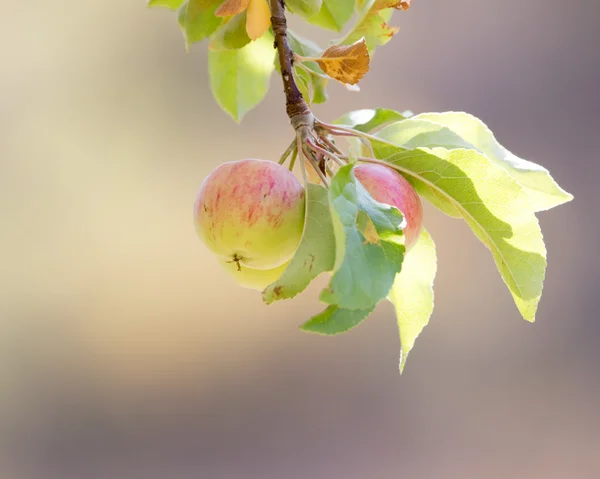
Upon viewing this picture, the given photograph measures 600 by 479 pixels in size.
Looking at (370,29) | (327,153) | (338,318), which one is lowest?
(338,318)

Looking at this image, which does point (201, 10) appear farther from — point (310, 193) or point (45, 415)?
point (45, 415)

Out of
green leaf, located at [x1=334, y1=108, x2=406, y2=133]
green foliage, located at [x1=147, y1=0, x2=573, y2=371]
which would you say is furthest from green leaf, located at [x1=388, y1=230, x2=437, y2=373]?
green leaf, located at [x1=334, y1=108, x2=406, y2=133]

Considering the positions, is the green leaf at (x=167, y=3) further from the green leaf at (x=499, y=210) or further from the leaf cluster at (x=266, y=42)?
the green leaf at (x=499, y=210)

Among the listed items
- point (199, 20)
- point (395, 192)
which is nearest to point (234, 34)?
point (199, 20)

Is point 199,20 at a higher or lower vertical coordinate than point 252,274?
higher

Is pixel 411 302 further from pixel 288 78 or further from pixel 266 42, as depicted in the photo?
pixel 266 42

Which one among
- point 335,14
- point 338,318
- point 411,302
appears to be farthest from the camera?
point 335,14

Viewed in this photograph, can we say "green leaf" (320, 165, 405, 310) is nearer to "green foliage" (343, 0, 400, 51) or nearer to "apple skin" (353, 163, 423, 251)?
"apple skin" (353, 163, 423, 251)
